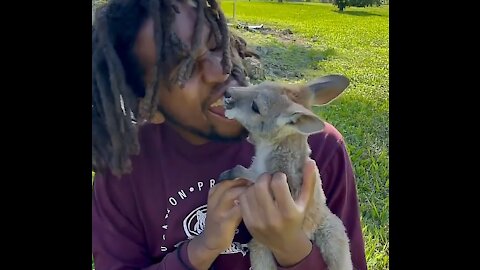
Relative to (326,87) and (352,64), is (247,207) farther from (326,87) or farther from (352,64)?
(352,64)

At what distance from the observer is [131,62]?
1072 millimetres

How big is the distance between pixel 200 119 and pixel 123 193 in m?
0.19

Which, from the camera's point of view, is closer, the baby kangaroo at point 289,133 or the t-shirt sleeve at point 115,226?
the baby kangaroo at point 289,133

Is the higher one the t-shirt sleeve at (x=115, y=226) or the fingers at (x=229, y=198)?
the fingers at (x=229, y=198)

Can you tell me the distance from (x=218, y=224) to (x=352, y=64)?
360 mm

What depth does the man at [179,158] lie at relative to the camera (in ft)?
3.47

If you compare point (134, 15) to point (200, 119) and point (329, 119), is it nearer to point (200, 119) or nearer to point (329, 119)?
point (200, 119)

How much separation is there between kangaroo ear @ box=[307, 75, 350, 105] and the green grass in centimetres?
5

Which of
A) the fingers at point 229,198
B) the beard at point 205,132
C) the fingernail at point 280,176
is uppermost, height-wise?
the beard at point 205,132

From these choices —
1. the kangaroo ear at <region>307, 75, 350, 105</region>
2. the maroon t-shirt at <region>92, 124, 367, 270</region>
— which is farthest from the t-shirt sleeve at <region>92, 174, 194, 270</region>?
the kangaroo ear at <region>307, 75, 350, 105</region>

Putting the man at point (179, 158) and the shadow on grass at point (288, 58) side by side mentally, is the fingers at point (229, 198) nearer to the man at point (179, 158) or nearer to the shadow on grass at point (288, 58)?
the man at point (179, 158)

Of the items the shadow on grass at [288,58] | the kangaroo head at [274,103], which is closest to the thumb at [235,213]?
the kangaroo head at [274,103]

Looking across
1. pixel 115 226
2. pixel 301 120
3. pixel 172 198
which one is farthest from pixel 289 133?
pixel 115 226

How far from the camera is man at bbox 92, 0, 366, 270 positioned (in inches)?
41.7
